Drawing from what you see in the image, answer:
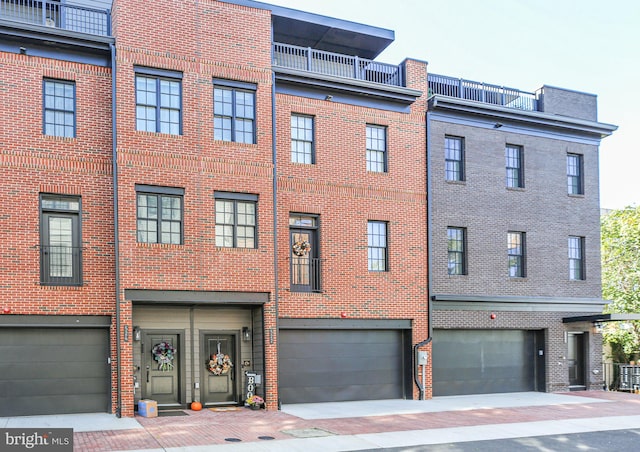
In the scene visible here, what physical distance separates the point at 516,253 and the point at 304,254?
25.7ft

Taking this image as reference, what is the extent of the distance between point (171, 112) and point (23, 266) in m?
5.22

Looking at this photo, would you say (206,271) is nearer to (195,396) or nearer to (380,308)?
(195,396)

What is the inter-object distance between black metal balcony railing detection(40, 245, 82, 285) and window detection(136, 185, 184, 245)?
1607 millimetres

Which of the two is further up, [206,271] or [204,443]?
[206,271]

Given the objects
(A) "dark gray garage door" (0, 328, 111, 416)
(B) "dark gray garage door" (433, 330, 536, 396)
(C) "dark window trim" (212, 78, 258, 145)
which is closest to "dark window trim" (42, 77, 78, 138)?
Answer: (C) "dark window trim" (212, 78, 258, 145)

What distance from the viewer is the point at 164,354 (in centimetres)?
1814

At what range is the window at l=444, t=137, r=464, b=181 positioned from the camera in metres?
22.5

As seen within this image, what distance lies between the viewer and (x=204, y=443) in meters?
13.7

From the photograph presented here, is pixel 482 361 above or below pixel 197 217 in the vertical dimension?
below

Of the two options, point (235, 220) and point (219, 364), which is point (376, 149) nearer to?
point (235, 220)

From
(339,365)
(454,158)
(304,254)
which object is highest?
(454,158)

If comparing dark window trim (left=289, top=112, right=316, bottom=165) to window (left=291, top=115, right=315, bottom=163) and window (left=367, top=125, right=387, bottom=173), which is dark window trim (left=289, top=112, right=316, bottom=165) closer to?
window (left=291, top=115, right=315, bottom=163)

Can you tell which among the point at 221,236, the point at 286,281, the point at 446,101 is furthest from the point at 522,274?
the point at 221,236

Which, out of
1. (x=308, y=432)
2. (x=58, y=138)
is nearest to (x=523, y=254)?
(x=308, y=432)
